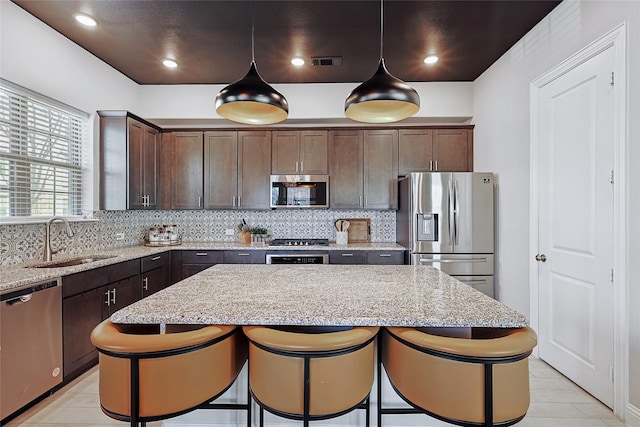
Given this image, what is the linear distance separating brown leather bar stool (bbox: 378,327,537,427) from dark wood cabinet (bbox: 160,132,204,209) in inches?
144

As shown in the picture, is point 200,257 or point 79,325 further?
point 200,257

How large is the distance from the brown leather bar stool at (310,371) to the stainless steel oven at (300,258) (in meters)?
2.51

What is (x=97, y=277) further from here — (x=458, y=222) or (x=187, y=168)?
(x=458, y=222)

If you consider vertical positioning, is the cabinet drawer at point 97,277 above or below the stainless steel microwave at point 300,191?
below

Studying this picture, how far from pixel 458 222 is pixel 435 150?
43.0 inches

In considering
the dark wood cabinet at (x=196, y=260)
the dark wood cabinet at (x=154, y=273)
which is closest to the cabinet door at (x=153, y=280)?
the dark wood cabinet at (x=154, y=273)

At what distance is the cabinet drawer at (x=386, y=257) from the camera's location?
12.4 feet

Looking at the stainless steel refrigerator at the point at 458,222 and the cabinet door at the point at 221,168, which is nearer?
the stainless steel refrigerator at the point at 458,222

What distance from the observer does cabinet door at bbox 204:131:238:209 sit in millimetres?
4219

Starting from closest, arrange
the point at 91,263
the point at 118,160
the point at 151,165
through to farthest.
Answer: the point at 91,263 < the point at 118,160 < the point at 151,165

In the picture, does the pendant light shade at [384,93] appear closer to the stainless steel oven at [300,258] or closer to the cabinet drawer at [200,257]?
the stainless steel oven at [300,258]

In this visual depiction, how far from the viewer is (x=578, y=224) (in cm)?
239

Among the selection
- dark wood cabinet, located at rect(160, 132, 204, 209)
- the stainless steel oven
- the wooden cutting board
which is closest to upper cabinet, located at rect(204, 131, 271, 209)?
dark wood cabinet, located at rect(160, 132, 204, 209)

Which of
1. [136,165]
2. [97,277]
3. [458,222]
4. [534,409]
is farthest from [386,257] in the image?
[136,165]
